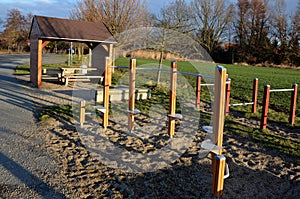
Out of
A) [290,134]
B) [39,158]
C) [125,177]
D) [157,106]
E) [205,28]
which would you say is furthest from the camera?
[205,28]

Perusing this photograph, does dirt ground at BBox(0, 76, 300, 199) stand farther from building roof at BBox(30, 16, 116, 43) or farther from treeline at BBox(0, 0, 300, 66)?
treeline at BBox(0, 0, 300, 66)

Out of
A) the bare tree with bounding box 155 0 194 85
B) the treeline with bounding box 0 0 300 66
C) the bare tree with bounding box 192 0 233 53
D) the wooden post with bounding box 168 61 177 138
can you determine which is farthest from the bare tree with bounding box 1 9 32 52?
the wooden post with bounding box 168 61 177 138

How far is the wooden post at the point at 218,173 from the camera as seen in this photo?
3141mm

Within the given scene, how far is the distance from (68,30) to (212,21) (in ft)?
98.6

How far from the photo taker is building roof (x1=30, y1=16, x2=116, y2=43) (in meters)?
12.4

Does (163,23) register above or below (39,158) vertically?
above

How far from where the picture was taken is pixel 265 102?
21.6 ft

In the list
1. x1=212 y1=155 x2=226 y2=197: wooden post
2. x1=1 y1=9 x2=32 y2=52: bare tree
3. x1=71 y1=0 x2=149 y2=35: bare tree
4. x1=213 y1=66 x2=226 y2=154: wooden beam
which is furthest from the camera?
x1=1 y1=9 x2=32 y2=52: bare tree

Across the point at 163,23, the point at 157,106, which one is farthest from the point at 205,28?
the point at 157,106

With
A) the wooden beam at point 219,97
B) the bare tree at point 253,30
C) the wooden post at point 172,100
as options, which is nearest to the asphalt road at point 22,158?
the wooden beam at point 219,97

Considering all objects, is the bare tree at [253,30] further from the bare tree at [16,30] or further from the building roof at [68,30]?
the bare tree at [16,30]

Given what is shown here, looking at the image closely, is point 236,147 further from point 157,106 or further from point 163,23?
point 163,23

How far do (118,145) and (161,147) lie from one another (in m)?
0.72

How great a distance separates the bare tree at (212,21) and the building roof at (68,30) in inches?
970
